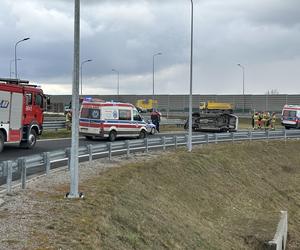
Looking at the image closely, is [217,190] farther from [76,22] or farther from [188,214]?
[76,22]

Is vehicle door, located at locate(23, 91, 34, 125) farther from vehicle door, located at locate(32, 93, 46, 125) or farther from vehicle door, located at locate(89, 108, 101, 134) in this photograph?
vehicle door, located at locate(89, 108, 101, 134)

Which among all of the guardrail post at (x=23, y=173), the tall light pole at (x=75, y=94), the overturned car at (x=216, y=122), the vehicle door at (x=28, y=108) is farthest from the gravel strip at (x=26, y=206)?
the overturned car at (x=216, y=122)

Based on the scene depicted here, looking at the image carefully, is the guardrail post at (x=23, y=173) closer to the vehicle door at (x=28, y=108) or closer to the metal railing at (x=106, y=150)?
the metal railing at (x=106, y=150)

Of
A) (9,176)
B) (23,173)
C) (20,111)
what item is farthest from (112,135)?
(9,176)

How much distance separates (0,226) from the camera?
30.9 feet

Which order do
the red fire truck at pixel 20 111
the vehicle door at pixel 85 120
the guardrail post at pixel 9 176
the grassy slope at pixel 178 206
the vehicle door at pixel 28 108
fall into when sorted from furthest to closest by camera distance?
1. the vehicle door at pixel 85 120
2. the vehicle door at pixel 28 108
3. the red fire truck at pixel 20 111
4. the guardrail post at pixel 9 176
5. the grassy slope at pixel 178 206

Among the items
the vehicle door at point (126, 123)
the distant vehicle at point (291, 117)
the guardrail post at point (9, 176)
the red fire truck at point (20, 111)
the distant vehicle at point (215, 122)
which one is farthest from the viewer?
the distant vehicle at point (291, 117)

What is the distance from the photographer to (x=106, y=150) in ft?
68.4

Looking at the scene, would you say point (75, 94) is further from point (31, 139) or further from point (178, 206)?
point (31, 139)

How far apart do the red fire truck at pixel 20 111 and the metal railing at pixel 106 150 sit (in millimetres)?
4073

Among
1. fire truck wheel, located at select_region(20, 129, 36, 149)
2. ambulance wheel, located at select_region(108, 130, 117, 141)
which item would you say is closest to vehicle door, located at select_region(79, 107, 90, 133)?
ambulance wheel, located at select_region(108, 130, 117, 141)

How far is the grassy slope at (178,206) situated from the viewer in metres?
9.90

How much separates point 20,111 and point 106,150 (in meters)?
5.10

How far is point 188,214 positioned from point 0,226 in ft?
23.7
